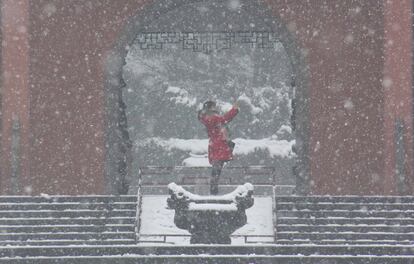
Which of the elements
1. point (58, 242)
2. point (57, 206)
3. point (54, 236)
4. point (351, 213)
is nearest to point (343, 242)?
point (351, 213)

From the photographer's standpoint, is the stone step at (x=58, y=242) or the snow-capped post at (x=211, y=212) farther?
the stone step at (x=58, y=242)

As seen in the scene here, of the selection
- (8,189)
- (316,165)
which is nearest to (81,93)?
(8,189)

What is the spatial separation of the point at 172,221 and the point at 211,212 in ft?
5.79

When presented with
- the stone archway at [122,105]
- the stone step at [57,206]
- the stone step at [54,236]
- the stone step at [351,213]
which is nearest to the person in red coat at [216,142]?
the stone step at [351,213]

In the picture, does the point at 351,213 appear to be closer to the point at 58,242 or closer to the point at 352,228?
the point at 352,228

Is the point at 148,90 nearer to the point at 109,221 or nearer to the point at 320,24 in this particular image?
the point at 320,24

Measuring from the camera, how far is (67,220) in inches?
451

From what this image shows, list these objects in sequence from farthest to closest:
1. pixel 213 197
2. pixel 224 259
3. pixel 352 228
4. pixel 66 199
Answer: pixel 66 199 → pixel 352 228 → pixel 213 197 → pixel 224 259

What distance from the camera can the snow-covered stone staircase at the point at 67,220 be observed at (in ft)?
36.0

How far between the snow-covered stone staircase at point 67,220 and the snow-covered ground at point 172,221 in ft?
0.72

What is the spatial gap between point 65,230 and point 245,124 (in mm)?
15989

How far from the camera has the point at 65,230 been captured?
11.2m

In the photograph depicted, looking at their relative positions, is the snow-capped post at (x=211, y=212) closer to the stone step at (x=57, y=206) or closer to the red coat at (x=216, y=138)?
the red coat at (x=216, y=138)

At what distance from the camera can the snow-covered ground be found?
11242 mm
